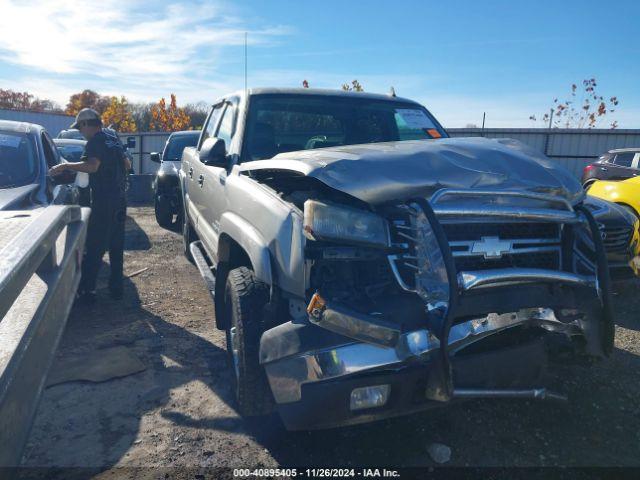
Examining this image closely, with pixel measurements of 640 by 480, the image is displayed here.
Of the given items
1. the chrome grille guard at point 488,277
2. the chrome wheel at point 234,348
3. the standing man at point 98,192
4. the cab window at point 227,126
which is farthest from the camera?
the standing man at point 98,192

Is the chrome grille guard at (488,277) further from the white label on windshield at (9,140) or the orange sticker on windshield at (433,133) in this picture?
the white label on windshield at (9,140)

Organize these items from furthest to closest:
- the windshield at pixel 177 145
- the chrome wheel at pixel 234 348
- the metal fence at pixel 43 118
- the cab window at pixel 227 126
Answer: the metal fence at pixel 43 118
the windshield at pixel 177 145
the cab window at pixel 227 126
the chrome wheel at pixel 234 348

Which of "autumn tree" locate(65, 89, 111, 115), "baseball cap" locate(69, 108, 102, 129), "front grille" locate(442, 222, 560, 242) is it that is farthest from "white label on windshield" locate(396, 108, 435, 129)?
"autumn tree" locate(65, 89, 111, 115)

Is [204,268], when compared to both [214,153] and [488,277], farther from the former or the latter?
[488,277]

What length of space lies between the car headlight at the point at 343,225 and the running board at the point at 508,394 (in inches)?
28.2

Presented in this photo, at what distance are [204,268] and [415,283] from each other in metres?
2.61

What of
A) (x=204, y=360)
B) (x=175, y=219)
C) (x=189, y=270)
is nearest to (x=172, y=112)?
(x=175, y=219)

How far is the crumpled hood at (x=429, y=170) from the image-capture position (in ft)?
7.32

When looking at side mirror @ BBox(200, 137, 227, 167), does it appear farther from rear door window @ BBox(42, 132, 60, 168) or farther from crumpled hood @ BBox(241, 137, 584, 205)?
rear door window @ BBox(42, 132, 60, 168)

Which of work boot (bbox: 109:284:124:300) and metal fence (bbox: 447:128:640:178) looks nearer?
work boot (bbox: 109:284:124:300)

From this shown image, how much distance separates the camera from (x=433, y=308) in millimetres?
2078

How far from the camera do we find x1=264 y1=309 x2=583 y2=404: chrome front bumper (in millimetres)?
2062

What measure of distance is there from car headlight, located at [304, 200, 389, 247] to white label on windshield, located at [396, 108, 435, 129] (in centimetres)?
219

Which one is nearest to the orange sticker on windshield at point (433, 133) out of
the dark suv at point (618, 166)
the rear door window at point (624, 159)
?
the dark suv at point (618, 166)
